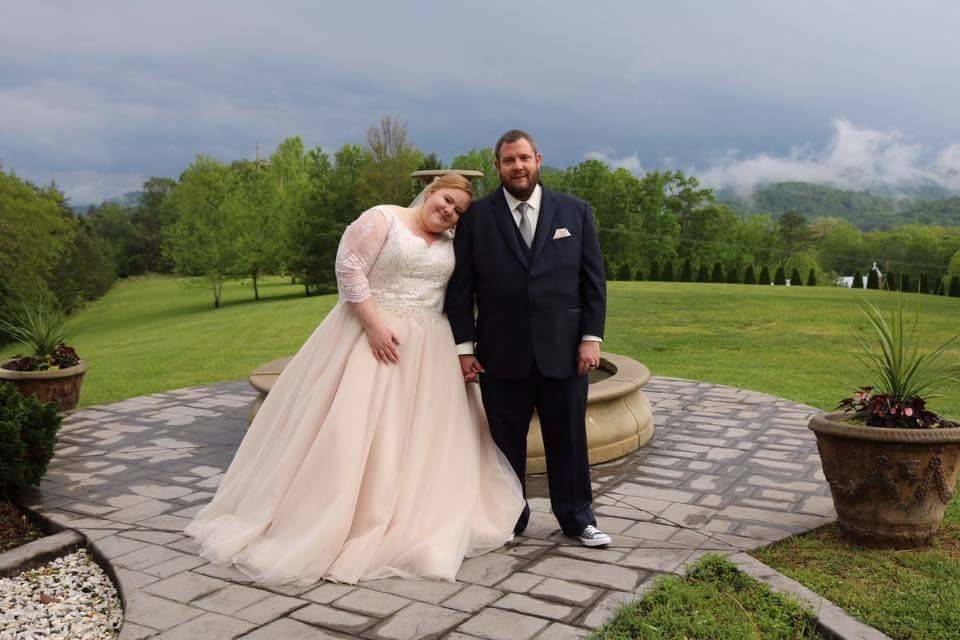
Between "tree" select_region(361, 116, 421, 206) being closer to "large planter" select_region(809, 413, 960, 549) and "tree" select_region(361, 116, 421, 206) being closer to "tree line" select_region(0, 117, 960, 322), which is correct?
"tree line" select_region(0, 117, 960, 322)

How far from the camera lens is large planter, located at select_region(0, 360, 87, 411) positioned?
8195 millimetres

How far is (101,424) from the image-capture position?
26.0ft

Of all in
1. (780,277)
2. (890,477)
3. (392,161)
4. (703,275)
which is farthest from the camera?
(780,277)

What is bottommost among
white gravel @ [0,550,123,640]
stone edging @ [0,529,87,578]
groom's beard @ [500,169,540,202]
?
white gravel @ [0,550,123,640]

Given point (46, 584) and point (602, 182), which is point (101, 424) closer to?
point (46, 584)

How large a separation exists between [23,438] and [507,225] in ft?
12.6

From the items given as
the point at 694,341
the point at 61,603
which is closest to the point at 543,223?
the point at 61,603

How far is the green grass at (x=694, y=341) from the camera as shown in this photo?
11.6m

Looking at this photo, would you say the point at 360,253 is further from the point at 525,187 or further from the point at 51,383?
the point at 51,383

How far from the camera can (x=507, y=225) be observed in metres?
4.12

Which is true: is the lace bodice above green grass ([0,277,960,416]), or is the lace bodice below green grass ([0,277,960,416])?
above

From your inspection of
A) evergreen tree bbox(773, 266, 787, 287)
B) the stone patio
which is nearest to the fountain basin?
the stone patio

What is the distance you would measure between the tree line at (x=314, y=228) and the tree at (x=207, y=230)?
74 millimetres

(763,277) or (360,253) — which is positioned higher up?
(360,253)
